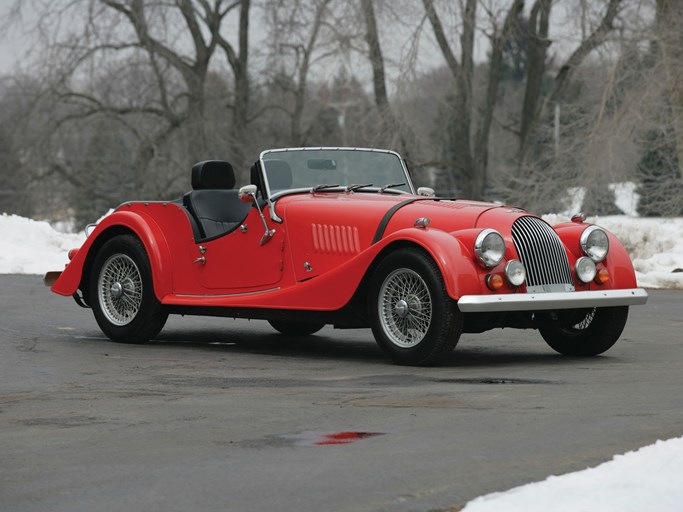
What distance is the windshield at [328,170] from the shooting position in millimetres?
11172

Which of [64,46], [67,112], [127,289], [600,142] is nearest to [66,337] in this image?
[127,289]

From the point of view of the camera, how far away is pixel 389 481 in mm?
5227

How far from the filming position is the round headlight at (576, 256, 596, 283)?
9.91 meters

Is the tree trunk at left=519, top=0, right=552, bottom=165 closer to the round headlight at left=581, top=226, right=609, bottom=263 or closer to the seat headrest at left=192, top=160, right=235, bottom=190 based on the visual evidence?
the seat headrest at left=192, top=160, right=235, bottom=190

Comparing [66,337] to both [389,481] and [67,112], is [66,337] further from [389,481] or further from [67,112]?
[67,112]

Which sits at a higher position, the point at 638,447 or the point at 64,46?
the point at 64,46

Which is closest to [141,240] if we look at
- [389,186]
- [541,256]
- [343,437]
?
[389,186]

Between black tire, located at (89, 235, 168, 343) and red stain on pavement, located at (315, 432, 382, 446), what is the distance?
5371 mm

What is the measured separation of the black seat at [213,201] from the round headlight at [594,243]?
121 inches

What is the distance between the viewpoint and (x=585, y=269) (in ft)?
32.6

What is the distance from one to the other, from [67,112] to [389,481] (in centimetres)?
3269

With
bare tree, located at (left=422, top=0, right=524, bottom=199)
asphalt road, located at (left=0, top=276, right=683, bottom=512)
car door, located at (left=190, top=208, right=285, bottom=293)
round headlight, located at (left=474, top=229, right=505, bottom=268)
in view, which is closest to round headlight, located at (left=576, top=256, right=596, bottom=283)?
asphalt road, located at (left=0, top=276, right=683, bottom=512)

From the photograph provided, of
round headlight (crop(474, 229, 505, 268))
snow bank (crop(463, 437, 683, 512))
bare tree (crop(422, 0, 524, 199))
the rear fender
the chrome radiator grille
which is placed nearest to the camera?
snow bank (crop(463, 437, 683, 512))

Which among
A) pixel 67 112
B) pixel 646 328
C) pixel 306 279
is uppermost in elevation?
pixel 67 112
